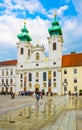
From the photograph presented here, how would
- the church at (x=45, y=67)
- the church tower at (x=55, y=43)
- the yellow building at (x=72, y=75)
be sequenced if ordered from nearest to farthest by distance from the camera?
the yellow building at (x=72, y=75), the church at (x=45, y=67), the church tower at (x=55, y=43)

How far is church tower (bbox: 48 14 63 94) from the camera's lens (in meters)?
71.8

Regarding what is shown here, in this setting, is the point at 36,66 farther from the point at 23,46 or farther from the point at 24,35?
the point at 24,35

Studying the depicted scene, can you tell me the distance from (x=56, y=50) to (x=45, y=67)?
21.2 feet

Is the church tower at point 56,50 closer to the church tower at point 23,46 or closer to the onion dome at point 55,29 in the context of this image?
the onion dome at point 55,29

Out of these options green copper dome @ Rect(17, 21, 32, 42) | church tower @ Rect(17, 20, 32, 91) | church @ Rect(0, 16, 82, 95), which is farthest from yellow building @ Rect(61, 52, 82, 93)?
green copper dome @ Rect(17, 21, 32, 42)

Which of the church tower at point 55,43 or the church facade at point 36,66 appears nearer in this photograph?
the church facade at point 36,66

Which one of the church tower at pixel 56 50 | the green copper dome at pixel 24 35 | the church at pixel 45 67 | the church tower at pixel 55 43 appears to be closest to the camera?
the church at pixel 45 67

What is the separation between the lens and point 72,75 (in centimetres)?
7050

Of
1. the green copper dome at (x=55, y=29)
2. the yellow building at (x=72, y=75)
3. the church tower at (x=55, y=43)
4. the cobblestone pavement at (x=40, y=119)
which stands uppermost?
the green copper dome at (x=55, y=29)

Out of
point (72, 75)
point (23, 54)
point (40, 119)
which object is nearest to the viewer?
point (40, 119)

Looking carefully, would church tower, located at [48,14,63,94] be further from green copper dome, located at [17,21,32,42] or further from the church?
green copper dome, located at [17,21,32,42]

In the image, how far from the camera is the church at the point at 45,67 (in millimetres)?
70750

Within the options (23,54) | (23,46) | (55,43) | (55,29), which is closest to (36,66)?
(23,54)

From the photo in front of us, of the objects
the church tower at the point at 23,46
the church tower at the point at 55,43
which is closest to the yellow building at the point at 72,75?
the church tower at the point at 55,43
